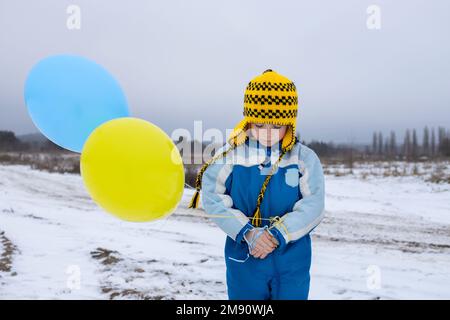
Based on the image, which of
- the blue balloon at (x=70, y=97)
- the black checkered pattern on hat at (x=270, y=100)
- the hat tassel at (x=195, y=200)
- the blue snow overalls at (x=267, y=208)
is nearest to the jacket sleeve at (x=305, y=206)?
the blue snow overalls at (x=267, y=208)

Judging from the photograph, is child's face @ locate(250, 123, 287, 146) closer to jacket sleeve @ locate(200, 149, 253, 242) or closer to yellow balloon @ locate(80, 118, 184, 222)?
jacket sleeve @ locate(200, 149, 253, 242)

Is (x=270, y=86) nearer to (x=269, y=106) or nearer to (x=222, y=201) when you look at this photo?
(x=269, y=106)

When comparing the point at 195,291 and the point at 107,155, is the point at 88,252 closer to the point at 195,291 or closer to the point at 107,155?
the point at 195,291

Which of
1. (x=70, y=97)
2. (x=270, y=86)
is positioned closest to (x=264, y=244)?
(x=270, y=86)

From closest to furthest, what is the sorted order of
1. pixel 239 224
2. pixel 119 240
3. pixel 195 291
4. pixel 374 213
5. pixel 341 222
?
pixel 239 224, pixel 195 291, pixel 119 240, pixel 341 222, pixel 374 213

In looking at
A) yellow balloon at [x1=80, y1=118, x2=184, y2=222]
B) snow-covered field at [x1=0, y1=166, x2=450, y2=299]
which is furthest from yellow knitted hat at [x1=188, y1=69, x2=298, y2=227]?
snow-covered field at [x1=0, y1=166, x2=450, y2=299]

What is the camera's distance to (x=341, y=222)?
7.62 meters

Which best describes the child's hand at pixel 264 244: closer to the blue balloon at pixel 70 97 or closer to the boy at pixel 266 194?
the boy at pixel 266 194

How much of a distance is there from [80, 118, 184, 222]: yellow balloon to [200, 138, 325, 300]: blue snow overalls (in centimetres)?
20

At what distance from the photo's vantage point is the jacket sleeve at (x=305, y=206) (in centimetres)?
→ 215

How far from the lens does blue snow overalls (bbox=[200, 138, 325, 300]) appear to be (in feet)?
7.23

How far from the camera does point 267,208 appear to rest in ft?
7.41
